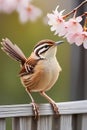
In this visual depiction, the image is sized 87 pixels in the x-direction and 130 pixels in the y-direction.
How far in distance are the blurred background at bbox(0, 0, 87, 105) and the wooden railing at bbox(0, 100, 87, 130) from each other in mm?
32

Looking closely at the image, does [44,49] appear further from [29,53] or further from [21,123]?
[21,123]

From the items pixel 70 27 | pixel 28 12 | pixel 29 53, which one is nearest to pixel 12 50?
pixel 29 53

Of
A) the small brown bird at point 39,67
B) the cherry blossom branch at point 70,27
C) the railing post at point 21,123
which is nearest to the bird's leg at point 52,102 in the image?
the small brown bird at point 39,67

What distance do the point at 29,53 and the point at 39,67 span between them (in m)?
0.08

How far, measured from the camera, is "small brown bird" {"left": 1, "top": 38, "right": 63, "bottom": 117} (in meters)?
2.07

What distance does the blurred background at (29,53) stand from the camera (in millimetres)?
2033

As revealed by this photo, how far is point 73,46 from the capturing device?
7.07 ft

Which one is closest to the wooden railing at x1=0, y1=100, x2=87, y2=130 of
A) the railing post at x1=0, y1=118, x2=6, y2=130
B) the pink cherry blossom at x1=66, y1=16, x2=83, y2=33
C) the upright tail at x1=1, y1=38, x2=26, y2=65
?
the railing post at x1=0, y1=118, x2=6, y2=130

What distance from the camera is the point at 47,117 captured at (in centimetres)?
212

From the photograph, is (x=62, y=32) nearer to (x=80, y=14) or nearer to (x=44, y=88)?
(x=80, y=14)

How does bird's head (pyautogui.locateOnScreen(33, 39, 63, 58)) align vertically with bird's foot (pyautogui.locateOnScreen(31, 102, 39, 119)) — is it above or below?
above

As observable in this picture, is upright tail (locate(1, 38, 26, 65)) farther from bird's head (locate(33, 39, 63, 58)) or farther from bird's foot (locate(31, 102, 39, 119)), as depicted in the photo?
bird's foot (locate(31, 102, 39, 119))

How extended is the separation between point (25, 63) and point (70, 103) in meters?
0.28

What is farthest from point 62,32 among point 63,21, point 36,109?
point 36,109
